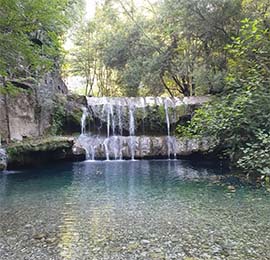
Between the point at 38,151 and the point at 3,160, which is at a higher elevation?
the point at 38,151

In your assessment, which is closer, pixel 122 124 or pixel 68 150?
pixel 68 150

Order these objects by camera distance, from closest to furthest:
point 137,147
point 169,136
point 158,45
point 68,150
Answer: point 68,150 < point 137,147 < point 169,136 < point 158,45

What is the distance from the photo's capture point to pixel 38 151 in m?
11.3

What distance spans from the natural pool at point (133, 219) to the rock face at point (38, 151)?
253 centimetres

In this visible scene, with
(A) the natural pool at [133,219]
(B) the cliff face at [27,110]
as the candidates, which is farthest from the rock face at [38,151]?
(A) the natural pool at [133,219]

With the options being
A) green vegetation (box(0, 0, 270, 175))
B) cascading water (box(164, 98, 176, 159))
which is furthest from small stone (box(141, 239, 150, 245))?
cascading water (box(164, 98, 176, 159))

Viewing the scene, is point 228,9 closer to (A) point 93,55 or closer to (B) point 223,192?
(B) point 223,192

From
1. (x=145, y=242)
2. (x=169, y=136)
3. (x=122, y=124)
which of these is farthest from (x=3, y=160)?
(x=145, y=242)

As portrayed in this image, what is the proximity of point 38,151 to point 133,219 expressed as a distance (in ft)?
24.3

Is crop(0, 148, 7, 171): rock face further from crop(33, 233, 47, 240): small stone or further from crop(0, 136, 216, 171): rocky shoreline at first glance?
crop(33, 233, 47, 240): small stone

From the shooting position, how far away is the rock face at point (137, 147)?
13.6 meters

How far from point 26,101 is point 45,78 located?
199cm

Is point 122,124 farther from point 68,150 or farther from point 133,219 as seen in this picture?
point 133,219

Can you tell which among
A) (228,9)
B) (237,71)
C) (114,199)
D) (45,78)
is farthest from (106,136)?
(114,199)
